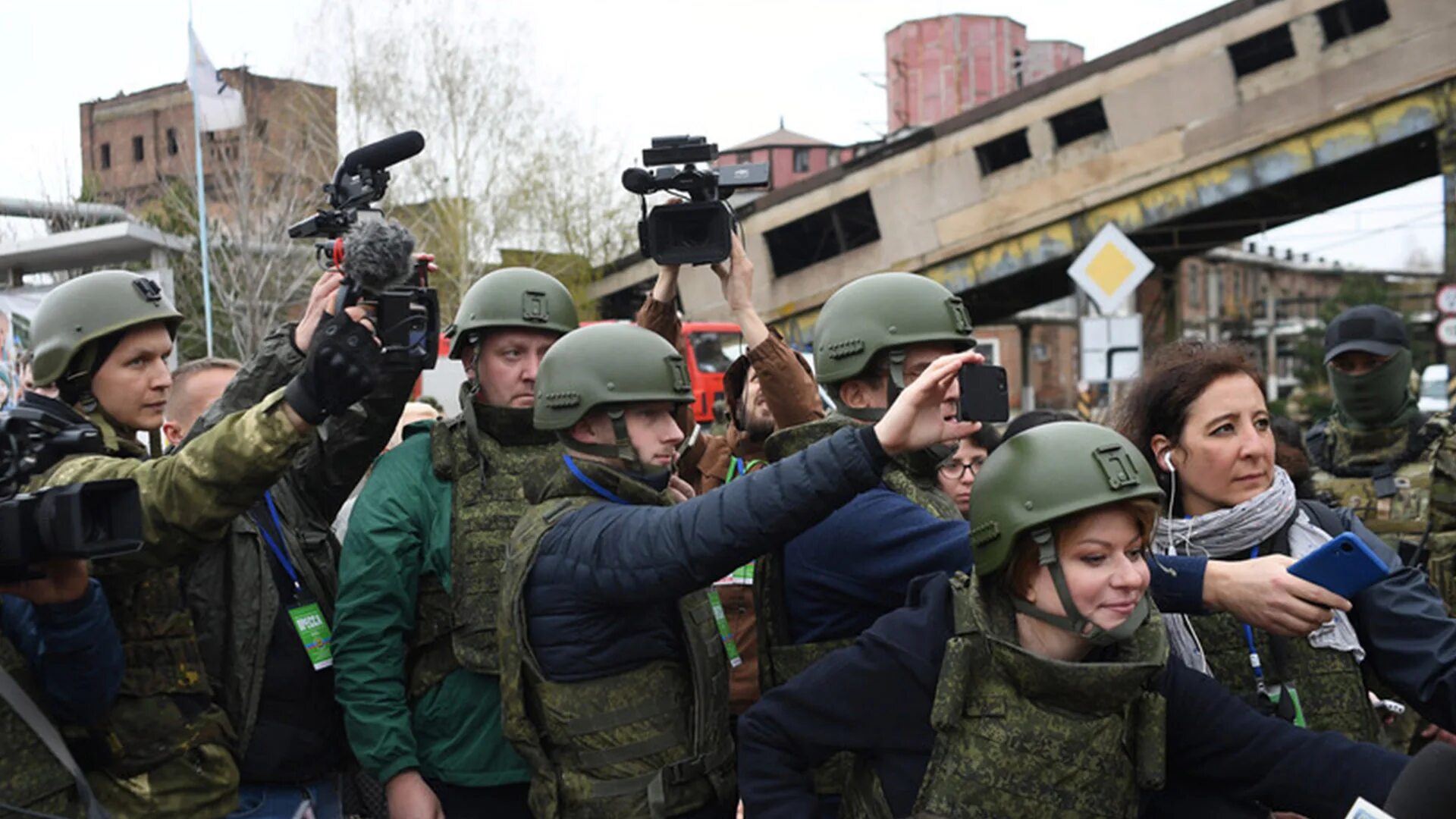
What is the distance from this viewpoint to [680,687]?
10.1 feet

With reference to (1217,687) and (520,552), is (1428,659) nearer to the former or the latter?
(1217,687)

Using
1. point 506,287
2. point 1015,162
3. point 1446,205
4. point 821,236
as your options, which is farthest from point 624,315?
point 506,287

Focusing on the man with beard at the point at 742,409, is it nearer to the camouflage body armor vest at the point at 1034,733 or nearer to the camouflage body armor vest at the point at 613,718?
the camouflage body armor vest at the point at 613,718

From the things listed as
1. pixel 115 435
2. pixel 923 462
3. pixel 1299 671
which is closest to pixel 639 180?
pixel 923 462

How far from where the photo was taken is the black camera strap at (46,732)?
8.66 ft

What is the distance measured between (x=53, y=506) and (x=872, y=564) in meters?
1.73

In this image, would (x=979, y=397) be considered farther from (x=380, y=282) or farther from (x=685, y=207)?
(x=380, y=282)

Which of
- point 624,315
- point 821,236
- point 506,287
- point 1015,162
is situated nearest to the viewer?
point 506,287

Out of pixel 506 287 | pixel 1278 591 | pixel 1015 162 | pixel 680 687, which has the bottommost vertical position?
pixel 680 687

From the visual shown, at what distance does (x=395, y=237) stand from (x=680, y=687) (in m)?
1.45

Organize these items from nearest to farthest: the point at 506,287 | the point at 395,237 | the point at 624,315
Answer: the point at 395,237 → the point at 506,287 → the point at 624,315

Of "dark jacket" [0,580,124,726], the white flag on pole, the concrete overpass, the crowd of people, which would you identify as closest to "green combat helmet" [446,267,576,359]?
the crowd of people

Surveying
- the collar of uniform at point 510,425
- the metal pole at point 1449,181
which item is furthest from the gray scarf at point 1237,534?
the metal pole at point 1449,181

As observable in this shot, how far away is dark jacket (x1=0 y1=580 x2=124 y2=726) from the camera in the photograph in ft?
8.70
